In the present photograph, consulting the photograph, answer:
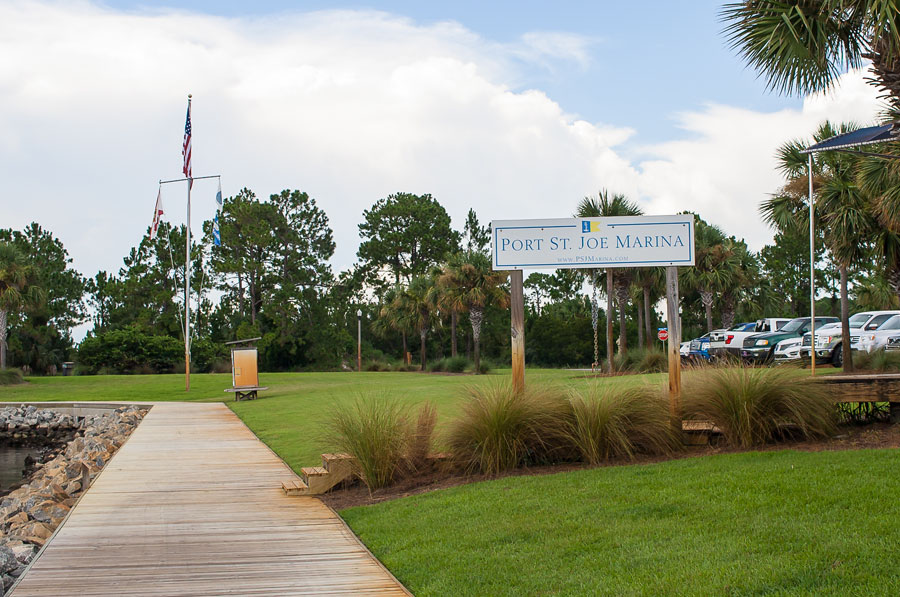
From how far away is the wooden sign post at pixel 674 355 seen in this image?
978 cm

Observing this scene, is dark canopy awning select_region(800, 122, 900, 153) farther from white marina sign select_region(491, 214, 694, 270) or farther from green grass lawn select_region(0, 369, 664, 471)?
green grass lawn select_region(0, 369, 664, 471)

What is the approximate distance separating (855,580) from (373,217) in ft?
224

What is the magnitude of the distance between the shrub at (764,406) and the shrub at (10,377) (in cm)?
3332

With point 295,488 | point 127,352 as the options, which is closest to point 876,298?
point 127,352

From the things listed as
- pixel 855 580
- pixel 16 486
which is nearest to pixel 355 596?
pixel 855 580

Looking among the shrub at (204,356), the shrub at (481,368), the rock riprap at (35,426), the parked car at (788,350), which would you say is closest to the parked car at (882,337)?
the parked car at (788,350)

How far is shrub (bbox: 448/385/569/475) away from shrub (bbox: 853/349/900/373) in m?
12.3

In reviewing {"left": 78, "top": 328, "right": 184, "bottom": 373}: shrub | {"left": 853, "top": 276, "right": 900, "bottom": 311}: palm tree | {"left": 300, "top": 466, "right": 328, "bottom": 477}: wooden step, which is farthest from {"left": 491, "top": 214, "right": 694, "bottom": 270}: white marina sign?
{"left": 78, "top": 328, "right": 184, "bottom": 373}: shrub

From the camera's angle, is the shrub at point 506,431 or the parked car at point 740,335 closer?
the shrub at point 506,431

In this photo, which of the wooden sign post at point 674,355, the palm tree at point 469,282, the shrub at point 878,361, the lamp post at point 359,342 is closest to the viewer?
the wooden sign post at point 674,355

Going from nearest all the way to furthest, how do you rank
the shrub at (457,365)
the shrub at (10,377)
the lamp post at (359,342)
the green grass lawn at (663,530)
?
the green grass lawn at (663,530) < the shrub at (10,377) < the shrub at (457,365) < the lamp post at (359,342)

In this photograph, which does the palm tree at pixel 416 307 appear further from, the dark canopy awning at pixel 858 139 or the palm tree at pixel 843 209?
the dark canopy awning at pixel 858 139

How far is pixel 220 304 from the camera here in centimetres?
6181

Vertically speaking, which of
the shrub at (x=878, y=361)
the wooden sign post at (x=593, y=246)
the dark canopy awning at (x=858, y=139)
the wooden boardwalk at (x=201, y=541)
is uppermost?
the dark canopy awning at (x=858, y=139)
